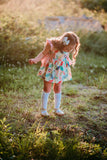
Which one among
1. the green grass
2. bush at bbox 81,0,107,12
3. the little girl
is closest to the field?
the green grass

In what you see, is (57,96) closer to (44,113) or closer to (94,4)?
(44,113)

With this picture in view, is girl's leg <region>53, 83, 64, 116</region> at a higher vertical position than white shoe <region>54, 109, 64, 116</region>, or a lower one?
higher

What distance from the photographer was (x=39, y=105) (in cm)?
357

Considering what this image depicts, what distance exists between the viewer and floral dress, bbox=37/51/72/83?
9.87ft

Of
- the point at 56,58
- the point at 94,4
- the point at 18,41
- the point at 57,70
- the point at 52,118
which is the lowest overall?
the point at 52,118

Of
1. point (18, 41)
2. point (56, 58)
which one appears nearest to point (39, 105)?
Result: point (56, 58)

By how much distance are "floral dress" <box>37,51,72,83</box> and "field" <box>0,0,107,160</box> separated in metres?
0.56

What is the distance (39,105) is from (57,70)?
88 centimetres

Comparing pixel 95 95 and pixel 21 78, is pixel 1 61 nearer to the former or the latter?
pixel 21 78

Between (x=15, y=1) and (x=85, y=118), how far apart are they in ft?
20.2

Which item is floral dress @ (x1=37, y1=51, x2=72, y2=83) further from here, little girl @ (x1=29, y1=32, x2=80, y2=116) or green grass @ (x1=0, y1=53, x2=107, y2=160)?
green grass @ (x1=0, y1=53, x2=107, y2=160)

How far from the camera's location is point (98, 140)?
2.57m

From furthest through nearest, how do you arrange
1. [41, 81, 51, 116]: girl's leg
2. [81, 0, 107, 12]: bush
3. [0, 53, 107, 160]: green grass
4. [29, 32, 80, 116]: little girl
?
[81, 0, 107, 12]: bush < [41, 81, 51, 116]: girl's leg < [29, 32, 80, 116]: little girl < [0, 53, 107, 160]: green grass

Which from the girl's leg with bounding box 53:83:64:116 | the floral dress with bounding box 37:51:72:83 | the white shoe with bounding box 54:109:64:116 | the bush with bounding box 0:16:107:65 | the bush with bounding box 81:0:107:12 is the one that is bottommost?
the white shoe with bounding box 54:109:64:116
